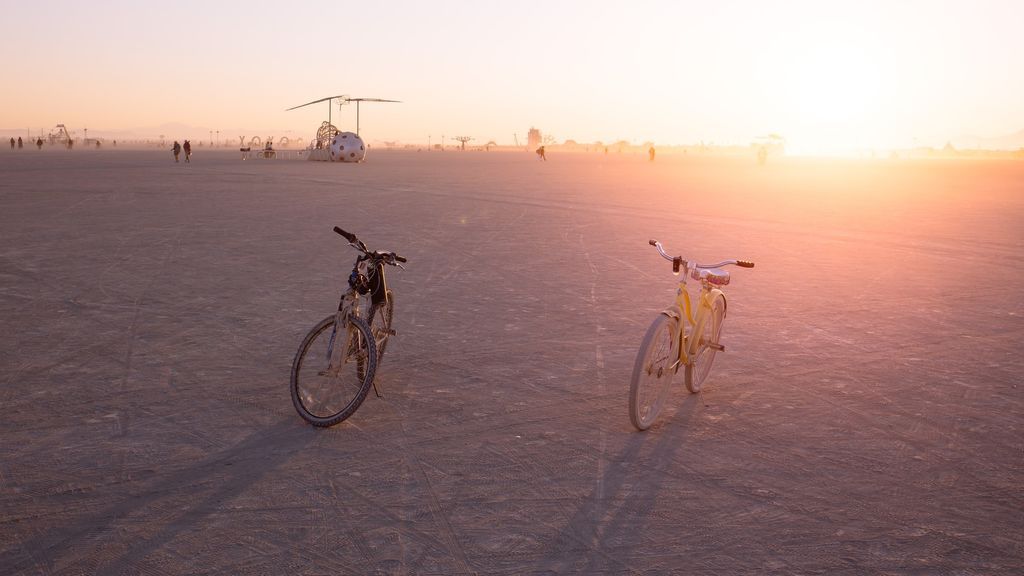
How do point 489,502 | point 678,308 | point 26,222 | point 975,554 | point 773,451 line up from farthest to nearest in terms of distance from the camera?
point 26,222
point 678,308
point 773,451
point 489,502
point 975,554

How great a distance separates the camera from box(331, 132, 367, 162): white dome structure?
5897 centimetres

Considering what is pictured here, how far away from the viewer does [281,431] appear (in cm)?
534

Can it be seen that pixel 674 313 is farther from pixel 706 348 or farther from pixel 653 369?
pixel 706 348

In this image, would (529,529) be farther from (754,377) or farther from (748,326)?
(748,326)

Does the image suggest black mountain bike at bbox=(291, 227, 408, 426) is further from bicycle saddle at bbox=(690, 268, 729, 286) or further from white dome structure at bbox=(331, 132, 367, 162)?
white dome structure at bbox=(331, 132, 367, 162)

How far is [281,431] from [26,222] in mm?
13574

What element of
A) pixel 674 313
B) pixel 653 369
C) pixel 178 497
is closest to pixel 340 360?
pixel 178 497

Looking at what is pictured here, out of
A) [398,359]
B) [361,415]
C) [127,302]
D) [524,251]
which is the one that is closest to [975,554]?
[361,415]

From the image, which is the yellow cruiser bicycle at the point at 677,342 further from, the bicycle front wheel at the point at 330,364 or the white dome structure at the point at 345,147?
the white dome structure at the point at 345,147

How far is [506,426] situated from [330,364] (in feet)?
4.23

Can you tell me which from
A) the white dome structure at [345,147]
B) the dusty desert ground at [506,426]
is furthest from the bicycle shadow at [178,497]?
the white dome structure at [345,147]

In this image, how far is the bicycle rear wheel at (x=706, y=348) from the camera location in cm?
613

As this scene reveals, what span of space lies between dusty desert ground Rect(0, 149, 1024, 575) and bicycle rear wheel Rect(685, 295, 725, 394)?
10.5 inches

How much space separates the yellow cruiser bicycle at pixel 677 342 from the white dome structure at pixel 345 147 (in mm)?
55585
